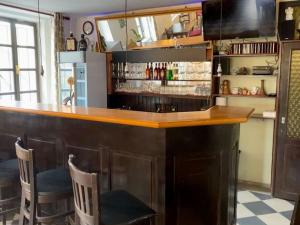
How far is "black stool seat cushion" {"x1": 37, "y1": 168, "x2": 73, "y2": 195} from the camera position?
242cm

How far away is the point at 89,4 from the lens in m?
5.27

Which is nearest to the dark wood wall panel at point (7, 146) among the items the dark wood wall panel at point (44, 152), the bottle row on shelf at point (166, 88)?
the dark wood wall panel at point (44, 152)

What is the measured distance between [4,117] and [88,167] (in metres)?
1.28

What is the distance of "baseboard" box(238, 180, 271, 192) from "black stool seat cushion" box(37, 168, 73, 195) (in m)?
2.91

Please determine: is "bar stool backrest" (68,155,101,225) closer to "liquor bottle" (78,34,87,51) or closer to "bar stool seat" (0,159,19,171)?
"bar stool seat" (0,159,19,171)

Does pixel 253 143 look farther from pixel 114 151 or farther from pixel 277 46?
pixel 114 151

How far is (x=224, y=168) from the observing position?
261 cm

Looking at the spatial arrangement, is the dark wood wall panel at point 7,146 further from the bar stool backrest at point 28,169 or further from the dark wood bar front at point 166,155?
the bar stool backrest at point 28,169

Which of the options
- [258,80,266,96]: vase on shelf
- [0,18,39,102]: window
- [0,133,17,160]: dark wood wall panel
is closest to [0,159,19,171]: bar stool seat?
[0,133,17,160]: dark wood wall panel

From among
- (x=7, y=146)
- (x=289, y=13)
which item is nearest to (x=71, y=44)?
(x=7, y=146)

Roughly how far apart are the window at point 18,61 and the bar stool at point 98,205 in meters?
4.10

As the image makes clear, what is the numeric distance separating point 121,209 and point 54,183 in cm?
69

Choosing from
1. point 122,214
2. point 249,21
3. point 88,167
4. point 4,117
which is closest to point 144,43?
point 249,21

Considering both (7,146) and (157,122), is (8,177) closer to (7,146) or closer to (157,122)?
(7,146)
